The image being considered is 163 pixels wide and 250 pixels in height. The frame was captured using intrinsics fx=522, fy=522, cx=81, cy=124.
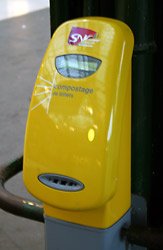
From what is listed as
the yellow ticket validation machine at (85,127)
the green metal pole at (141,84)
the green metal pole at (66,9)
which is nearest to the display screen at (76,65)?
the yellow ticket validation machine at (85,127)

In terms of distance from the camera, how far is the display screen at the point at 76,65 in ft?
4.50

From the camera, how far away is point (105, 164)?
4.35 ft

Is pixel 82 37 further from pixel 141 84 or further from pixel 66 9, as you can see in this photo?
pixel 66 9

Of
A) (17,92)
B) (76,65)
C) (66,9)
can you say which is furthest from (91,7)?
(17,92)

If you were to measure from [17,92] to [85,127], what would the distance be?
11.6 ft

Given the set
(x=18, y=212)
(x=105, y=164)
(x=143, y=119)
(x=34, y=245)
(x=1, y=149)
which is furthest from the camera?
(x=1, y=149)

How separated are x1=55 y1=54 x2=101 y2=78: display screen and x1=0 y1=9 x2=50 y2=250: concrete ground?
932 millimetres

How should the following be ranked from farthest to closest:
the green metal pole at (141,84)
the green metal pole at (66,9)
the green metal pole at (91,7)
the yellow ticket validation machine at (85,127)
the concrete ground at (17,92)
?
the concrete ground at (17,92), the green metal pole at (66,9), the green metal pole at (91,7), the green metal pole at (141,84), the yellow ticket validation machine at (85,127)

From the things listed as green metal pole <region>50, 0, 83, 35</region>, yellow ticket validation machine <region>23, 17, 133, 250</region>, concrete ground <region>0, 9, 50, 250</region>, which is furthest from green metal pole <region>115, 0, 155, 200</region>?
concrete ground <region>0, 9, 50, 250</region>

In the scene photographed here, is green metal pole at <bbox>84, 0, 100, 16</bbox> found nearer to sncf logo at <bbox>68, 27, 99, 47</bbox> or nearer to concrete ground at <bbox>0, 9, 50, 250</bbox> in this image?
sncf logo at <bbox>68, 27, 99, 47</bbox>

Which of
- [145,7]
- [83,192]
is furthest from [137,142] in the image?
[145,7]

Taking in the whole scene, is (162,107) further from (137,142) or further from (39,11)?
(39,11)

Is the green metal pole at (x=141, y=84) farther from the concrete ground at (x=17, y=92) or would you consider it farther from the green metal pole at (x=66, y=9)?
the concrete ground at (x=17, y=92)

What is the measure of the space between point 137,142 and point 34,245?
1350mm
